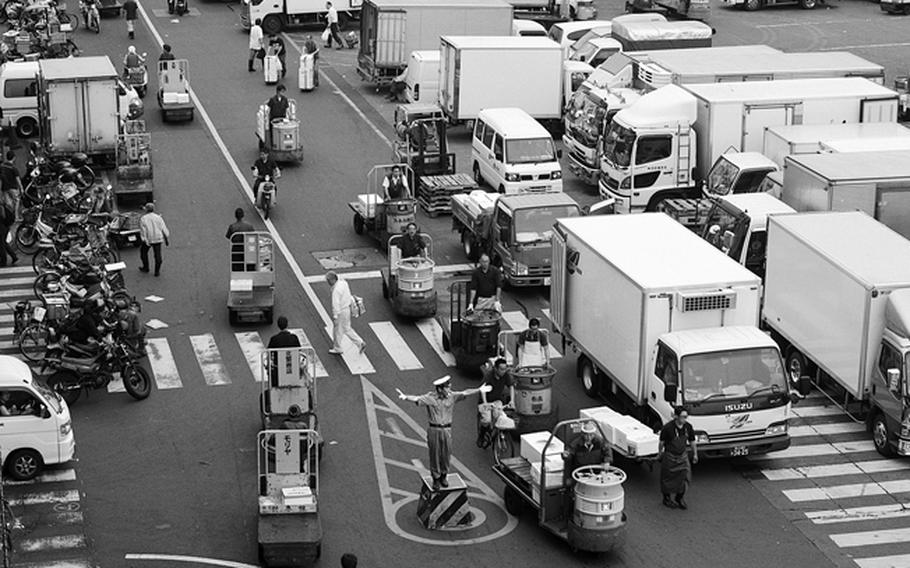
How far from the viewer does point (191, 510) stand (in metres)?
25.0

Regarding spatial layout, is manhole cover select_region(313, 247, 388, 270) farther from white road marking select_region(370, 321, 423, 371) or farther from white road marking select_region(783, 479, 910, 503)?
white road marking select_region(783, 479, 910, 503)

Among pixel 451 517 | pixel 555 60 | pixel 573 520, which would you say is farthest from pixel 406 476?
pixel 555 60

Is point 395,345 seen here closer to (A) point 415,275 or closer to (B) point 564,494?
(A) point 415,275

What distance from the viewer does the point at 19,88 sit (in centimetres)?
4912

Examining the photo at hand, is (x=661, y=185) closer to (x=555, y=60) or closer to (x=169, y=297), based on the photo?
(x=555, y=60)

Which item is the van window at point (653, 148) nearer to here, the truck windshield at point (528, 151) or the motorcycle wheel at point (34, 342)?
the truck windshield at point (528, 151)

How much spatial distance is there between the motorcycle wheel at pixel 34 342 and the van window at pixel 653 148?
16.5 meters

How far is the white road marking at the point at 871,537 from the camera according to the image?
24.2 m

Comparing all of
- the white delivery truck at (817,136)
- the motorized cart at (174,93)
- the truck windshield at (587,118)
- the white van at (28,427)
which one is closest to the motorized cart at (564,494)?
the white van at (28,427)

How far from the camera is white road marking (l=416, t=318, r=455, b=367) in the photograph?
3167 cm

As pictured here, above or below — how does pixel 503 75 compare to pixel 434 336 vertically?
above

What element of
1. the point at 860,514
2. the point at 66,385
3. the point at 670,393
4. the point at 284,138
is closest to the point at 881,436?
the point at 860,514

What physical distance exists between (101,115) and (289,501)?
24349 millimetres

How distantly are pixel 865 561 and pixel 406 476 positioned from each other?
7533 mm
